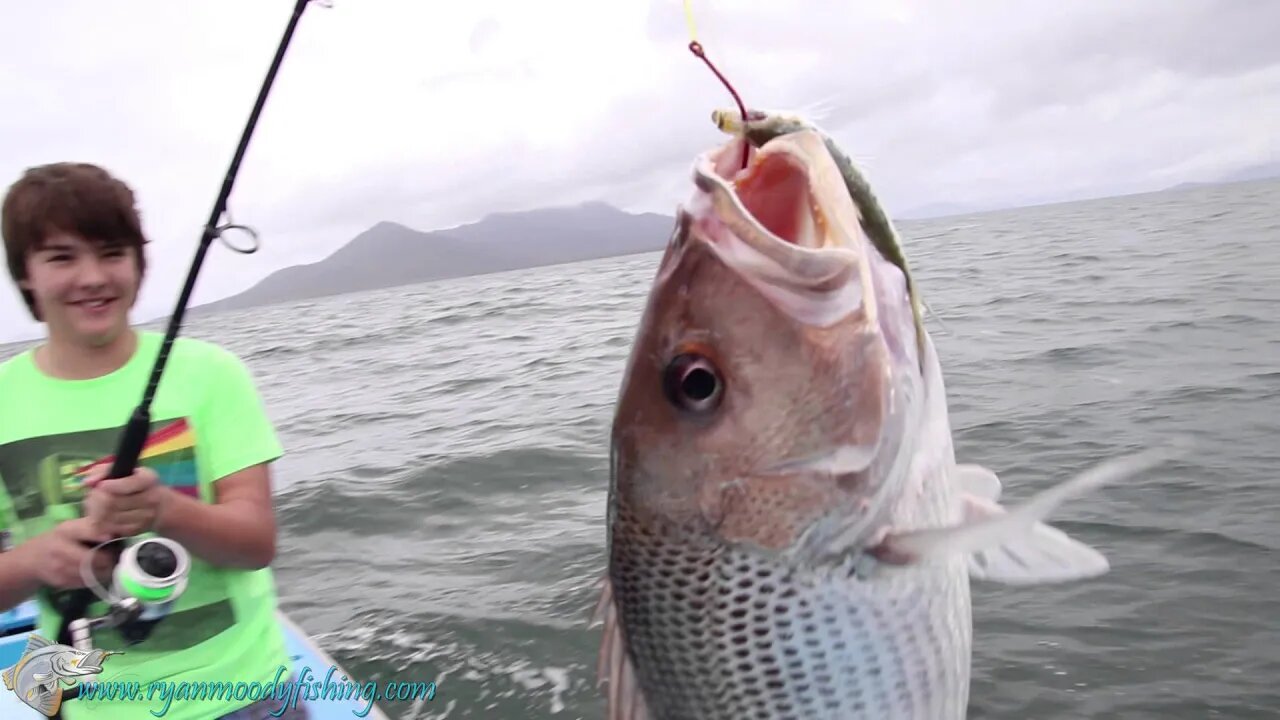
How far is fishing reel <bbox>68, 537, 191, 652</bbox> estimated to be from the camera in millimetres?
1968

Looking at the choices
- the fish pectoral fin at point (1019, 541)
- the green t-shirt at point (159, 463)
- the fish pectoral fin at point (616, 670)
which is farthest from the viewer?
the green t-shirt at point (159, 463)

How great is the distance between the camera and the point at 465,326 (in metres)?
21.8

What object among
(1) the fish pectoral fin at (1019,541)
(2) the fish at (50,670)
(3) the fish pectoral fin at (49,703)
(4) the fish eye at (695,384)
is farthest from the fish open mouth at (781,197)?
(3) the fish pectoral fin at (49,703)

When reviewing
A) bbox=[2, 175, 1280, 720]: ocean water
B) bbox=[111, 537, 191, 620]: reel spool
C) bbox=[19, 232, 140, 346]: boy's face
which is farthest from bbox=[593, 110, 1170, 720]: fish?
bbox=[19, 232, 140, 346]: boy's face

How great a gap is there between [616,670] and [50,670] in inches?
62.9

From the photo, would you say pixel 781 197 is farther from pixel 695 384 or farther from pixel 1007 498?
pixel 1007 498

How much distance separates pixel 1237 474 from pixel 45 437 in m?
6.56

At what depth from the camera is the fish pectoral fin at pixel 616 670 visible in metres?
1.44

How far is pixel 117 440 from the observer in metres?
2.16

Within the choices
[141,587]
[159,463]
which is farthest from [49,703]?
[159,463]

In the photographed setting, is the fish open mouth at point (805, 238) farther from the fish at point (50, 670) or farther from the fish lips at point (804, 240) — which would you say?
the fish at point (50, 670)

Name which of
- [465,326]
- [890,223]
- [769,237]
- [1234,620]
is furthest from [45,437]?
[465,326]

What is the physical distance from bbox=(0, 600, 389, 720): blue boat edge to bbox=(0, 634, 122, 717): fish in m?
0.58

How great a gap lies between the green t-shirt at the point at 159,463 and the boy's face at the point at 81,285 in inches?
5.9
